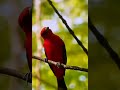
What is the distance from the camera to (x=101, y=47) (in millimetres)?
1986

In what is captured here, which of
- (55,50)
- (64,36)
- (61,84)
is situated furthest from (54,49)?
(61,84)

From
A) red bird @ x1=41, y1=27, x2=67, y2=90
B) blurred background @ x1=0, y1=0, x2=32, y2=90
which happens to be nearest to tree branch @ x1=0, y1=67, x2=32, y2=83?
blurred background @ x1=0, y1=0, x2=32, y2=90

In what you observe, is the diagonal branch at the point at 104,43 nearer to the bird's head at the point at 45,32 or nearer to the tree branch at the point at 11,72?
the bird's head at the point at 45,32

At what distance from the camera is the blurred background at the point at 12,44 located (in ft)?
6.82

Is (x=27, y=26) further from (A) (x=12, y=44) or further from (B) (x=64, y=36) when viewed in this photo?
(B) (x=64, y=36)

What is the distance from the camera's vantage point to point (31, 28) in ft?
6.84

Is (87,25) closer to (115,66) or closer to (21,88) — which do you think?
(115,66)

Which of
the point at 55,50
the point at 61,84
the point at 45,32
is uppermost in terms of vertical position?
the point at 45,32

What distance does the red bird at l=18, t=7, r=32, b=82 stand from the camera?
6.81ft

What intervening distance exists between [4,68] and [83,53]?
530 millimetres

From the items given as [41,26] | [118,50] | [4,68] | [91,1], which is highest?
[91,1]

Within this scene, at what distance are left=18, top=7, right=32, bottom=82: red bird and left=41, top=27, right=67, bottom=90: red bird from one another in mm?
99

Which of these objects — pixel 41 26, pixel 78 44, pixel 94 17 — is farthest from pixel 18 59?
pixel 94 17

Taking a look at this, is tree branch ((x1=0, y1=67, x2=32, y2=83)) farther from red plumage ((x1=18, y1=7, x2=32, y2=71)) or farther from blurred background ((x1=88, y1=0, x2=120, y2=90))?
blurred background ((x1=88, y1=0, x2=120, y2=90))
